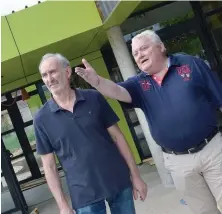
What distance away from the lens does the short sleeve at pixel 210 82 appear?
8.05 ft

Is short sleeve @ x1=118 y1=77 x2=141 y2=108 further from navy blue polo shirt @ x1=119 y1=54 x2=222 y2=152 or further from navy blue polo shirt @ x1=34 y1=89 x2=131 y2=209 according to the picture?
navy blue polo shirt @ x1=34 y1=89 x2=131 y2=209

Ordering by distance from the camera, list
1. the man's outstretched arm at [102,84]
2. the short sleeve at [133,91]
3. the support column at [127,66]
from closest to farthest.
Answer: the man's outstretched arm at [102,84] < the short sleeve at [133,91] < the support column at [127,66]

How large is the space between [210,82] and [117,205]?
1039mm

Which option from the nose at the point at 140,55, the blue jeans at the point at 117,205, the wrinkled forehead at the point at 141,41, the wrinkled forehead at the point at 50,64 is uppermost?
the wrinkled forehead at the point at 50,64

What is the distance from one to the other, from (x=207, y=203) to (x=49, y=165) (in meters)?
1.18

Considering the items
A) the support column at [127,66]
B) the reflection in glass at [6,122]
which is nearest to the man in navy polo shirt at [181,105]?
the support column at [127,66]

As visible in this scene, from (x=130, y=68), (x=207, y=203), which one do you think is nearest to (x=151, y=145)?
(x=130, y=68)

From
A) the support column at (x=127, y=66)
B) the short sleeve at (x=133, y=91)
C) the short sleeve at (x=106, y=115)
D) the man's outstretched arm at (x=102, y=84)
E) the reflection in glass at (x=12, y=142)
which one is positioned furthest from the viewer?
the reflection in glass at (x=12, y=142)

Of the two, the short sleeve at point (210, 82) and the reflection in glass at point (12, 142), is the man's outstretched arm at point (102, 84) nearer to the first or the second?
the short sleeve at point (210, 82)

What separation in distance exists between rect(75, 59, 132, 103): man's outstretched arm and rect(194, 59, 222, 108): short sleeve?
1.72 feet

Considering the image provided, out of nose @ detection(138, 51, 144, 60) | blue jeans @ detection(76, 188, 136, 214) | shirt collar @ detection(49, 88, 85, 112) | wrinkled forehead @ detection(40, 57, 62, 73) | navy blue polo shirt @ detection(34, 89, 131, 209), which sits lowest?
blue jeans @ detection(76, 188, 136, 214)

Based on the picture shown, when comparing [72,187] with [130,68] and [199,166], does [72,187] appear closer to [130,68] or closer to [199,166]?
[199,166]

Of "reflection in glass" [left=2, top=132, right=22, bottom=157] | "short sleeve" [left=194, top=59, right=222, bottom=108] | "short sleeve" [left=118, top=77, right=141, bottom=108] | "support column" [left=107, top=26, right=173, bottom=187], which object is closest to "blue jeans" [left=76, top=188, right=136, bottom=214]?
"short sleeve" [left=118, top=77, right=141, bottom=108]

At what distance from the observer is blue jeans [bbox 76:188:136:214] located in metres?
2.37
